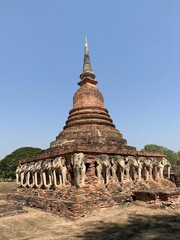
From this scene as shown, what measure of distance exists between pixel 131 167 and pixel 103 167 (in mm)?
2367

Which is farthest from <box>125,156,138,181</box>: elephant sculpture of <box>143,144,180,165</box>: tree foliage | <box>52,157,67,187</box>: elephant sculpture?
<box>143,144,180,165</box>: tree foliage

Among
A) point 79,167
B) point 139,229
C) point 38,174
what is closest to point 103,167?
point 79,167

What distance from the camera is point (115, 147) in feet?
44.9

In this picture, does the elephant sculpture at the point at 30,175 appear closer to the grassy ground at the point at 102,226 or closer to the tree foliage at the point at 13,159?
the grassy ground at the point at 102,226

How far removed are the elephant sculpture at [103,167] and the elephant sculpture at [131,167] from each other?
1.42m

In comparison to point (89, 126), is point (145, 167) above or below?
below

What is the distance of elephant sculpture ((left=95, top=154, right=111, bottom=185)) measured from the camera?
38.1 ft

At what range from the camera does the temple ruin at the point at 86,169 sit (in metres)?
10.6

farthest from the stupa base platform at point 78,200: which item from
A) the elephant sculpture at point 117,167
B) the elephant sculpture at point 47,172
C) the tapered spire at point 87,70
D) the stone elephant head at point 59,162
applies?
the tapered spire at point 87,70

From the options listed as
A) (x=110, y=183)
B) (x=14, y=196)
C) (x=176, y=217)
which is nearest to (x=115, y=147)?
(x=110, y=183)

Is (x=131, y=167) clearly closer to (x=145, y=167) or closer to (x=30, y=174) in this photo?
(x=145, y=167)

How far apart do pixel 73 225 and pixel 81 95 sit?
11295mm

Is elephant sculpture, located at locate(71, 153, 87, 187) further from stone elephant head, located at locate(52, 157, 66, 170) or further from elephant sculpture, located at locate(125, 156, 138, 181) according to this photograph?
elephant sculpture, located at locate(125, 156, 138, 181)

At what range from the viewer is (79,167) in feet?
35.1
